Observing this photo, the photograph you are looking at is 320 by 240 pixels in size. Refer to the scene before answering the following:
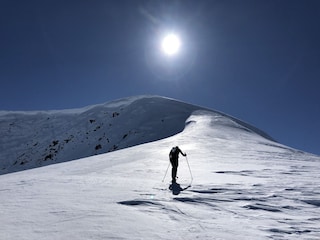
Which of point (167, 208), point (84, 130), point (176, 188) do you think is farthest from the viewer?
point (84, 130)

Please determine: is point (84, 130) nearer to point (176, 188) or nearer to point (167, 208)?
point (176, 188)

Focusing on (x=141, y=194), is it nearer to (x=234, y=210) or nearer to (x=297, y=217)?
(x=234, y=210)

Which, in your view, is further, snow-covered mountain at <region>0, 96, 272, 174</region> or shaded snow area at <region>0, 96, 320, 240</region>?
snow-covered mountain at <region>0, 96, 272, 174</region>

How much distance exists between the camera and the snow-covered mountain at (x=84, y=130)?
45125mm

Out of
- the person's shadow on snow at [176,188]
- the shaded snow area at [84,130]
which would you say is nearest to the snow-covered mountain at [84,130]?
the shaded snow area at [84,130]

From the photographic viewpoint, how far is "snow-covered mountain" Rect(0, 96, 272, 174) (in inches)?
1777

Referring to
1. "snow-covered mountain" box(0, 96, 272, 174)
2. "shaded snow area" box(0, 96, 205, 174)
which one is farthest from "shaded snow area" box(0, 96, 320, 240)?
"shaded snow area" box(0, 96, 205, 174)

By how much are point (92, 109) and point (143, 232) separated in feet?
200

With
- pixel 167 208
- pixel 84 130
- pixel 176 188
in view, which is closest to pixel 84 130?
pixel 84 130

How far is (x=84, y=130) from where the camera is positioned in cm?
5362

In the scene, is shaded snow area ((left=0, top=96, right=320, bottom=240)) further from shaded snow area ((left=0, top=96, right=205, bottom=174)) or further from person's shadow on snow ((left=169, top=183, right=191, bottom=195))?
shaded snow area ((left=0, top=96, right=205, bottom=174))

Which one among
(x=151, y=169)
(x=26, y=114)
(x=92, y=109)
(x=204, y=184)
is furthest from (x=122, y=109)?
(x=204, y=184)

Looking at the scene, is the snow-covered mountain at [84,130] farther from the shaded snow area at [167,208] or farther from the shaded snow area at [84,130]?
the shaded snow area at [167,208]

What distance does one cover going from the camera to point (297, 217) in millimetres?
7270
